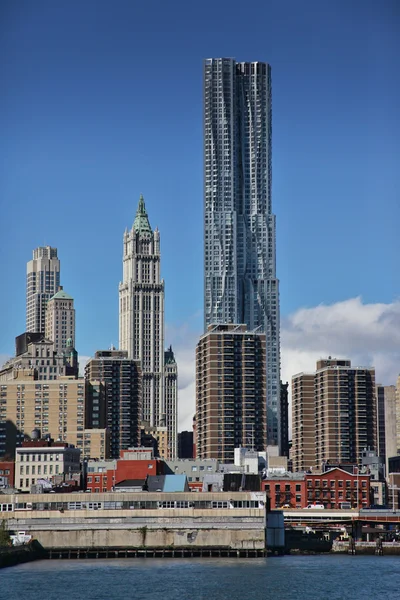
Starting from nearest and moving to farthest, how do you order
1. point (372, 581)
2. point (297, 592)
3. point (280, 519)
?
point (297, 592)
point (372, 581)
point (280, 519)

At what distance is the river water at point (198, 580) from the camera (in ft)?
443

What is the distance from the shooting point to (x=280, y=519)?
19100 centimetres

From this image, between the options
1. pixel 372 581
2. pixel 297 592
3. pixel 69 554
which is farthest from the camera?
pixel 69 554

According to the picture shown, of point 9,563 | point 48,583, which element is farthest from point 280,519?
point 48,583

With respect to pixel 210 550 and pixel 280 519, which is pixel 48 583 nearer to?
pixel 210 550

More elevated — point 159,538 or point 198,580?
point 159,538

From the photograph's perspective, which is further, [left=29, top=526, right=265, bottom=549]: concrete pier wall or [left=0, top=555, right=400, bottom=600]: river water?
[left=29, top=526, right=265, bottom=549]: concrete pier wall

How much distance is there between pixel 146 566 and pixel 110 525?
62.4 ft

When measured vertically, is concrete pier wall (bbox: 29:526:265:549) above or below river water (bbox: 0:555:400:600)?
above

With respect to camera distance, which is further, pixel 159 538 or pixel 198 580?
pixel 159 538

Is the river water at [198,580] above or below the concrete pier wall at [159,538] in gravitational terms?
below

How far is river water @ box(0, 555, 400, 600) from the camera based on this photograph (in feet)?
443

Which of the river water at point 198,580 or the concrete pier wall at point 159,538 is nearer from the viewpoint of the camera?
the river water at point 198,580

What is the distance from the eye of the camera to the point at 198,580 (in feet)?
480
